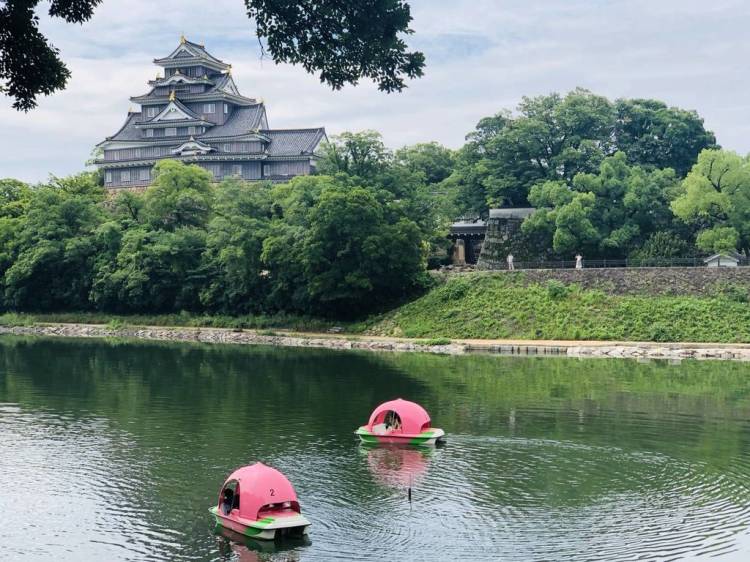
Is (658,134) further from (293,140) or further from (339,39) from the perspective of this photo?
(339,39)

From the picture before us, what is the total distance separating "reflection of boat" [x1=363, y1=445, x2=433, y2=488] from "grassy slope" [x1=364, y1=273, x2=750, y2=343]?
25459 mm

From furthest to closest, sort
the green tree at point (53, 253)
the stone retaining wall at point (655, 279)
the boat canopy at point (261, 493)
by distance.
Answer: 1. the green tree at point (53, 253)
2. the stone retaining wall at point (655, 279)
3. the boat canopy at point (261, 493)

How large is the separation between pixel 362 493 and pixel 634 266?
3951 centimetres

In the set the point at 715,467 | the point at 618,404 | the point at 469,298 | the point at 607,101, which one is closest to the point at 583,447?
the point at 715,467

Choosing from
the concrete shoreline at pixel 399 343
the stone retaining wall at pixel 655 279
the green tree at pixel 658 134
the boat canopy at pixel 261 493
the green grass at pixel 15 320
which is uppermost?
the green tree at pixel 658 134

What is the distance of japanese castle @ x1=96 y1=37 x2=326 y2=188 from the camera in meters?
Answer: 80.2

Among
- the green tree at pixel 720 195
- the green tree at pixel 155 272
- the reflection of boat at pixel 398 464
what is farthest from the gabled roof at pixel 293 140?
the reflection of boat at pixel 398 464

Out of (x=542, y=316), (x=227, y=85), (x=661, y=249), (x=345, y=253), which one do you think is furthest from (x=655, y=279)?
(x=227, y=85)

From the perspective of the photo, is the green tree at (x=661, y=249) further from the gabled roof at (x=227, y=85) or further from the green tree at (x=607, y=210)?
the gabled roof at (x=227, y=85)

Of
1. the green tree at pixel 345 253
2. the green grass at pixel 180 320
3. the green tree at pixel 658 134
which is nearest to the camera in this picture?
the green tree at pixel 345 253

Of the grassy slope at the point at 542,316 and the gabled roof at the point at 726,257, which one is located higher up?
the gabled roof at the point at 726,257

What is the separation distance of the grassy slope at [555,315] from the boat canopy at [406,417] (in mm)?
24141

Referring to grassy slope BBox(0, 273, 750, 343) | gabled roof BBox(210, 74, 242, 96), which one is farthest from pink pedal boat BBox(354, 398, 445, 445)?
gabled roof BBox(210, 74, 242, 96)

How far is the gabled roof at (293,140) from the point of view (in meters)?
79.8
